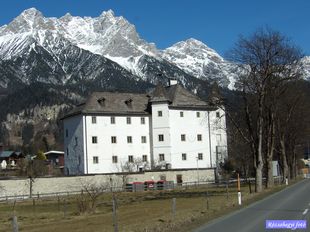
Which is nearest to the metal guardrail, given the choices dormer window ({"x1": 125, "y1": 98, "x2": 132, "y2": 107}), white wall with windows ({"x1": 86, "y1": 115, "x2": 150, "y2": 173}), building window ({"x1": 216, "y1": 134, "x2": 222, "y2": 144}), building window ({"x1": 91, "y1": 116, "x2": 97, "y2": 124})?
white wall with windows ({"x1": 86, "y1": 115, "x2": 150, "y2": 173})

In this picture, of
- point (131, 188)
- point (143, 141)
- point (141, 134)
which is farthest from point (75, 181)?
point (141, 134)

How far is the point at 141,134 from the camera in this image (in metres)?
104

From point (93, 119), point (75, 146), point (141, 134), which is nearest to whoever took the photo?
point (93, 119)

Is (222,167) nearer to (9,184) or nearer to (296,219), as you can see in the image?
(9,184)

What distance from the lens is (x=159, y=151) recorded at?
103 m

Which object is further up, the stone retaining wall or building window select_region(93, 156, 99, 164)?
building window select_region(93, 156, 99, 164)

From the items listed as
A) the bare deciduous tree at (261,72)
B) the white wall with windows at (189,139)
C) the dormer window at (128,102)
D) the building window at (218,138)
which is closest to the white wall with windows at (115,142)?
the dormer window at (128,102)

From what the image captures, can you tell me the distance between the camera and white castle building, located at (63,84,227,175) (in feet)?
326

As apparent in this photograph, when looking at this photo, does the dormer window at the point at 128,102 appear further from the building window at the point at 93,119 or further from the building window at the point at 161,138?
the building window at the point at 161,138

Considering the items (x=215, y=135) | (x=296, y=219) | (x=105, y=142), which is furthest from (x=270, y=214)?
(x=215, y=135)

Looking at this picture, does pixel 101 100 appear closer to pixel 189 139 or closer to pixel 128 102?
pixel 128 102

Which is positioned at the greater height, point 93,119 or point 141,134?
point 93,119

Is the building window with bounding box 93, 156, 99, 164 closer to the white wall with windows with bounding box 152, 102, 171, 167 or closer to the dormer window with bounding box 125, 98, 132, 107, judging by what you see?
the white wall with windows with bounding box 152, 102, 171, 167

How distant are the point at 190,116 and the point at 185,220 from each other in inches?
3236
